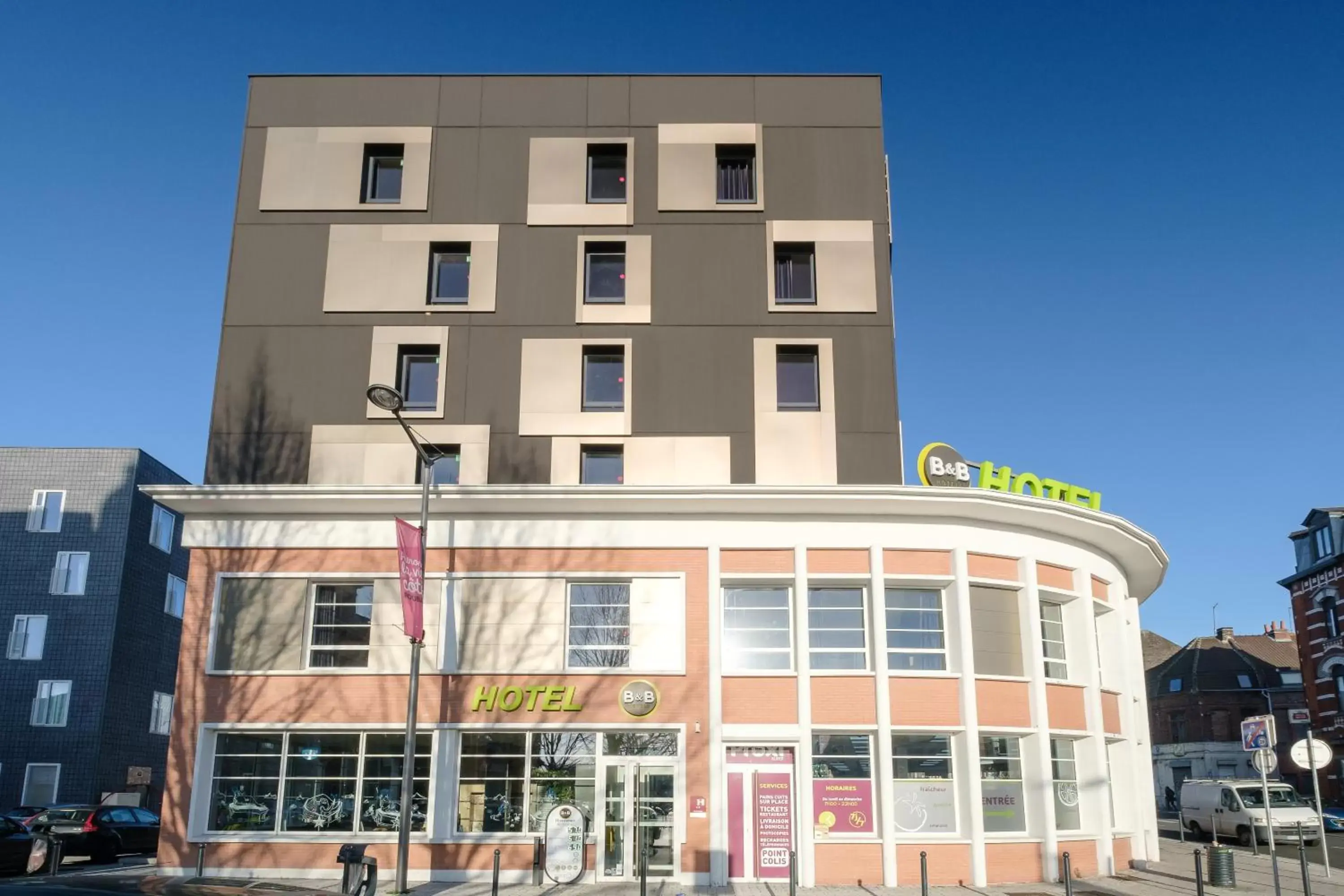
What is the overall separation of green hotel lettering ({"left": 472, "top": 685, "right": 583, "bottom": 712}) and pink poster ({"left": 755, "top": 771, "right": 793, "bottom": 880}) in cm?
404

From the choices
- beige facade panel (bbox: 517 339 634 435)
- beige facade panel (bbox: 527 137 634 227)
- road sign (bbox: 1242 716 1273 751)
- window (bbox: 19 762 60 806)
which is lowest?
window (bbox: 19 762 60 806)

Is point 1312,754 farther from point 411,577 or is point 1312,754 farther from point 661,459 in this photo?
point 411,577

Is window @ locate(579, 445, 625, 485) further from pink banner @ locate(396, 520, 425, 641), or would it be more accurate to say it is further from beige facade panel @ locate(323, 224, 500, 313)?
pink banner @ locate(396, 520, 425, 641)

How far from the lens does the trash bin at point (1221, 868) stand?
22.1m

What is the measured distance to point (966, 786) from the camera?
22359mm

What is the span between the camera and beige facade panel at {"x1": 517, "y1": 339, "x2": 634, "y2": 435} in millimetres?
24609

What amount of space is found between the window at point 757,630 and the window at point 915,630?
2165mm

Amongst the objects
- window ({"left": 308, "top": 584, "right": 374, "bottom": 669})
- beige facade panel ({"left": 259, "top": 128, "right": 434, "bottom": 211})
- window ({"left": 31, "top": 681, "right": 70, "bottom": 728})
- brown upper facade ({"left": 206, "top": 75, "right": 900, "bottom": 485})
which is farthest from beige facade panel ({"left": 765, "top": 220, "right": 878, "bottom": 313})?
window ({"left": 31, "top": 681, "right": 70, "bottom": 728})

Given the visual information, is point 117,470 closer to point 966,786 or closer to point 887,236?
point 887,236

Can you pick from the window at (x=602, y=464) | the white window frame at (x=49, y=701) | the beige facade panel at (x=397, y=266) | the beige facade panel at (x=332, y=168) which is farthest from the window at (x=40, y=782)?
the window at (x=602, y=464)

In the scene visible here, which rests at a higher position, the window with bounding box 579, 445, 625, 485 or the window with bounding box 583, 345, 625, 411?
the window with bounding box 583, 345, 625, 411

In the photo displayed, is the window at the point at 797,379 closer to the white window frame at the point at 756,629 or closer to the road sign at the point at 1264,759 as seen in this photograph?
the white window frame at the point at 756,629

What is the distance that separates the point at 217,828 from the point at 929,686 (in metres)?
14.6

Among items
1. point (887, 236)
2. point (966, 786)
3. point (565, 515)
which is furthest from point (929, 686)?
point (887, 236)
